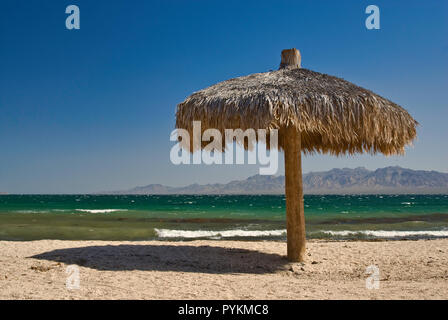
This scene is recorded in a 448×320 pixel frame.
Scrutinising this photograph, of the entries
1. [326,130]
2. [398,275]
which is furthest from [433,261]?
[326,130]

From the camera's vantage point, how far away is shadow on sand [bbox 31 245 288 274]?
6.01 metres

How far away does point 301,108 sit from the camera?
532 cm

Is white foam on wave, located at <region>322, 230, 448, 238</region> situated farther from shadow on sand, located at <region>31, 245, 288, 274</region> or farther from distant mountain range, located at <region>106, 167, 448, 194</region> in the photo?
distant mountain range, located at <region>106, 167, 448, 194</region>

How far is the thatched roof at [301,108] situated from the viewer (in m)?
5.29

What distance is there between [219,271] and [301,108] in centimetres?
274

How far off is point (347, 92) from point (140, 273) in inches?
158

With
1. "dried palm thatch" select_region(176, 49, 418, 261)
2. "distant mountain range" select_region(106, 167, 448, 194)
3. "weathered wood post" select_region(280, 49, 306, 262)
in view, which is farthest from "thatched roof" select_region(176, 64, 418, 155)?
"distant mountain range" select_region(106, 167, 448, 194)

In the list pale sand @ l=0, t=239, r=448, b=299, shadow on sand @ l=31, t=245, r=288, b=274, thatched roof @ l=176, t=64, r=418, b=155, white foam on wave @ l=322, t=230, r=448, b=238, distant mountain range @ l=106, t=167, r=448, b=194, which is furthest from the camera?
distant mountain range @ l=106, t=167, r=448, b=194

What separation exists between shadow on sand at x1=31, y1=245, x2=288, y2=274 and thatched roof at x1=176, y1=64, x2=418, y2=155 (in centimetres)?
222

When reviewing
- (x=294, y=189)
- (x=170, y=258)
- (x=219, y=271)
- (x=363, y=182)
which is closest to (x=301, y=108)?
(x=294, y=189)

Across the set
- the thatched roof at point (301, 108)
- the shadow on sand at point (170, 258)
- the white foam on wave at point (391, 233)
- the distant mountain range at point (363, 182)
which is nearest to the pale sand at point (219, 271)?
the shadow on sand at point (170, 258)

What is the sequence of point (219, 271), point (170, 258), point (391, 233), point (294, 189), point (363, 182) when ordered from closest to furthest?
1. point (219, 271)
2. point (294, 189)
3. point (170, 258)
4. point (391, 233)
5. point (363, 182)

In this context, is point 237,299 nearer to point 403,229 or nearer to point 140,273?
point 140,273

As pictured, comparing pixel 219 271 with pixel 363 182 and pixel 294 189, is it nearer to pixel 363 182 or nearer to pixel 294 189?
pixel 294 189
